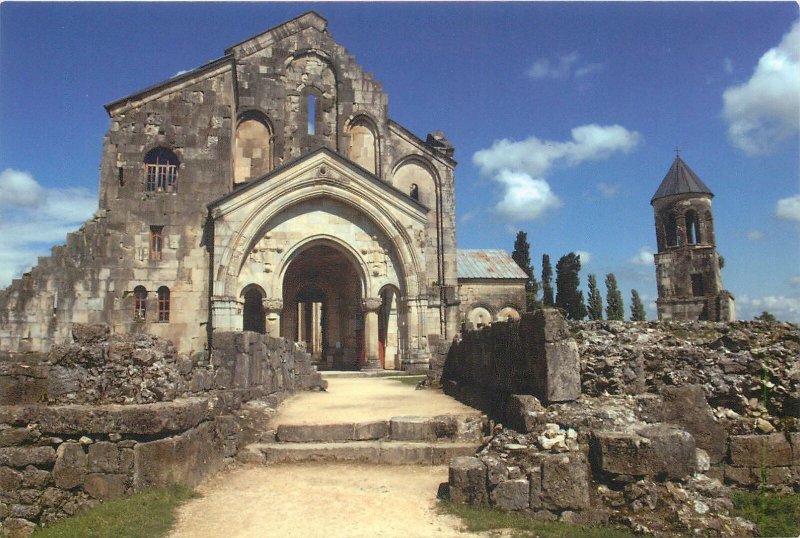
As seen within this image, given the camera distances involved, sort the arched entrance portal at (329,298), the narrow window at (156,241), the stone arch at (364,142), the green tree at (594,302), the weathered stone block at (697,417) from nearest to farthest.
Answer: the weathered stone block at (697,417) → the narrow window at (156,241) → the arched entrance portal at (329,298) → the stone arch at (364,142) → the green tree at (594,302)

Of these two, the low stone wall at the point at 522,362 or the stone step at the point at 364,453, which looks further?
the stone step at the point at 364,453

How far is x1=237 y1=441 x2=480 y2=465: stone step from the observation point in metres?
8.55

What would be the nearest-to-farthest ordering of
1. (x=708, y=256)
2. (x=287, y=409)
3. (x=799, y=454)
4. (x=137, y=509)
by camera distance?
(x=137, y=509) < (x=799, y=454) < (x=287, y=409) < (x=708, y=256)

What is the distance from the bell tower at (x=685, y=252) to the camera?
37.1m

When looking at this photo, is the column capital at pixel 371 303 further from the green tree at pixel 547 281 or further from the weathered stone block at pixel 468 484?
the green tree at pixel 547 281

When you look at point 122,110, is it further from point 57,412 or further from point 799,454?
point 799,454

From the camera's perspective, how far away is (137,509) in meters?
5.88

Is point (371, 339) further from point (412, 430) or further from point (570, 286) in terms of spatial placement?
point (570, 286)

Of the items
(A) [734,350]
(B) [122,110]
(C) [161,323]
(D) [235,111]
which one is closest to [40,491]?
(A) [734,350]

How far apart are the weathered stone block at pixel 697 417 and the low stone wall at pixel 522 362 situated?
1157 millimetres

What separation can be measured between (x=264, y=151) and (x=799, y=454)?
21.1 m

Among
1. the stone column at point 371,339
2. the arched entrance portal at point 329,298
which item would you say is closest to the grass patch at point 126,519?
the stone column at point 371,339

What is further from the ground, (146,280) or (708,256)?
(708,256)

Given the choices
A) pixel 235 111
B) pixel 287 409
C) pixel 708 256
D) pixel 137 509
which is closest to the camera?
pixel 137 509
